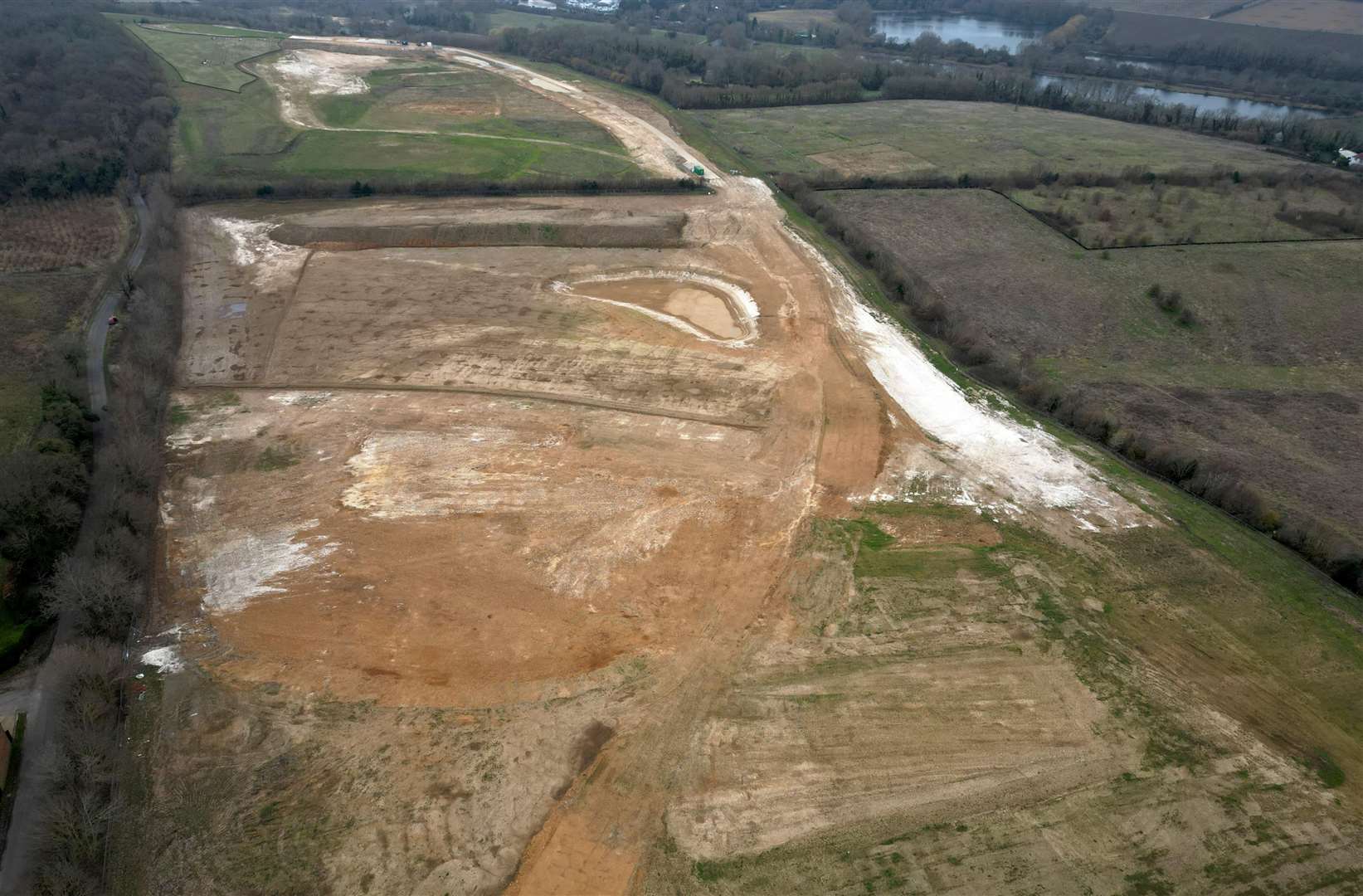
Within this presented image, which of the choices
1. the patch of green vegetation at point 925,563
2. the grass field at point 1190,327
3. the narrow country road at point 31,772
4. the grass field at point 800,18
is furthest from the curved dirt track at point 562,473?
the grass field at point 800,18

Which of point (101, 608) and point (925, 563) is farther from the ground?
point (925, 563)

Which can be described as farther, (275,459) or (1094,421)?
(1094,421)

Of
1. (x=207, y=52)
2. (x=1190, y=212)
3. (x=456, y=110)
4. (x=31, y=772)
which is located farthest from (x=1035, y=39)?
(x=31, y=772)

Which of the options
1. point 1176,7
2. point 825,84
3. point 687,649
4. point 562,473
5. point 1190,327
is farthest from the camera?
point 1176,7

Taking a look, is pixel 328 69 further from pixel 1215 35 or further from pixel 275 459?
pixel 1215 35

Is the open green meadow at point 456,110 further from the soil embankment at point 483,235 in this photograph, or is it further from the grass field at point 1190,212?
the grass field at point 1190,212

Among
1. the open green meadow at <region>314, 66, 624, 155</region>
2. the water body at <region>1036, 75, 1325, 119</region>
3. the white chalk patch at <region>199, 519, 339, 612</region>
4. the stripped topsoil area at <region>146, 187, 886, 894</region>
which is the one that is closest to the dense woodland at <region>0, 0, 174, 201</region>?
the open green meadow at <region>314, 66, 624, 155</region>

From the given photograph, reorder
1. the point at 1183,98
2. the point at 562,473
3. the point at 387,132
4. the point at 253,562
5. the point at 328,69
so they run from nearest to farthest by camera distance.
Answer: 1. the point at 253,562
2. the point at 562,473
3. the point at 387,132
4. the point at 328,69
5. the point at 1183,98

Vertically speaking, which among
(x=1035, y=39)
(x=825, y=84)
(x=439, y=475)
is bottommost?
(x=439, y=475)
